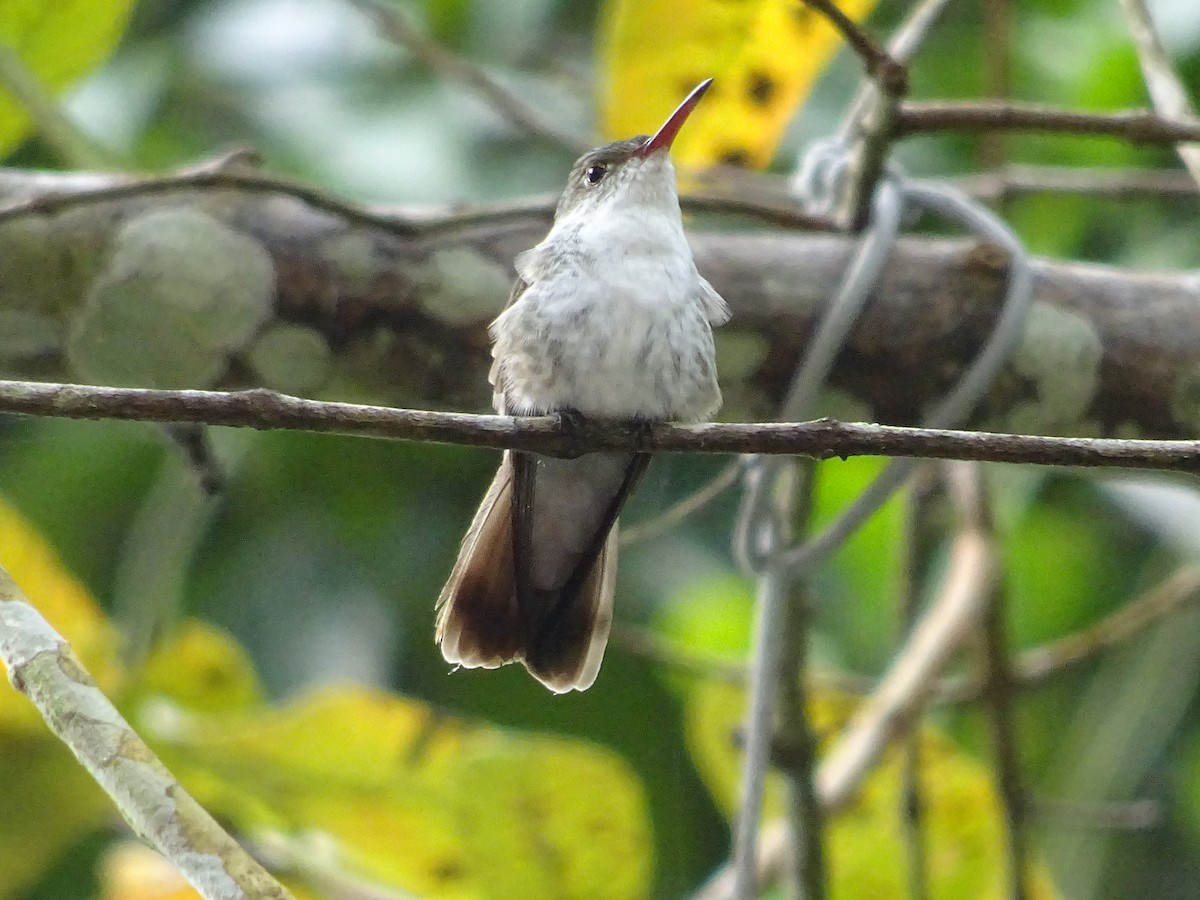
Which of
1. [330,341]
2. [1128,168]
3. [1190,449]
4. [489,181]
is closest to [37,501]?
[489,181]

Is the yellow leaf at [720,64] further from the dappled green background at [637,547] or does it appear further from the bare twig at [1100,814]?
the bare twig at [1100,814]

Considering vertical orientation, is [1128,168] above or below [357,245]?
above

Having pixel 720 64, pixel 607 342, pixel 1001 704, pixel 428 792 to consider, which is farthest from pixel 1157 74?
pixel 428 792

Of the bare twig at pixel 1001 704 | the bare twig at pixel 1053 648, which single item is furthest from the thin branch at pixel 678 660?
the bare twig at pixel 1001 704

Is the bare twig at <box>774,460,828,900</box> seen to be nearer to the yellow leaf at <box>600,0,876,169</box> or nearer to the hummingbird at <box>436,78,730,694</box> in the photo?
the hummingbird at <box>436,78,730,694</box>

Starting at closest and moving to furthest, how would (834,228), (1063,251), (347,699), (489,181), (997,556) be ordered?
(834,228), (347,699), (997,556), (1063,251), (489,181)

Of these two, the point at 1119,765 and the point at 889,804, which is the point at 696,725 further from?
the point at 1119,765
